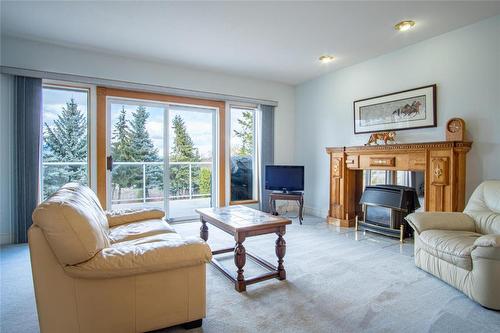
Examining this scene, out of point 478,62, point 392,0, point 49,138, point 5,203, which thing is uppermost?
point 392,0

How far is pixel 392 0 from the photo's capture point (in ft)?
8.47

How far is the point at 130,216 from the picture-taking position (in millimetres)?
2764

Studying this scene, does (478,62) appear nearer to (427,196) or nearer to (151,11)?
(427,196)

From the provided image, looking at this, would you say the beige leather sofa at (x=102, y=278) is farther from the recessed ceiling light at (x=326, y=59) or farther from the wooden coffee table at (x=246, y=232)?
the recessed ceiling light at (x=326, y=59)

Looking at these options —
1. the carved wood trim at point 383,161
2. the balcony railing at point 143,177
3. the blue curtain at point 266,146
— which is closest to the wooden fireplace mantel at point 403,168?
the carved wood trim at point 383,161

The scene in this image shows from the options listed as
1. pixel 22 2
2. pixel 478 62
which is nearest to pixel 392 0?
pixel 478 62

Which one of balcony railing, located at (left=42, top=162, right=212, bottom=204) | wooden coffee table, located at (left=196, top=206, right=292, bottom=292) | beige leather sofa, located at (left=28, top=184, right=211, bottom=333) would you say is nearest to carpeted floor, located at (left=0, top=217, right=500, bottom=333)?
wooden coffee table, located at (left=196, top=206, right=292, bottom=292)

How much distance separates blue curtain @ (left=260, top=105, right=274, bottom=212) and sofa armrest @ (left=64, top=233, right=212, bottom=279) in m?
3.51

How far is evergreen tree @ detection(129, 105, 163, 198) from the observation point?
4.27m

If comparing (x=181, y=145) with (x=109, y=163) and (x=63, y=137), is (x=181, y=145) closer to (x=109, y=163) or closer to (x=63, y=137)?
(x=109, y=163)

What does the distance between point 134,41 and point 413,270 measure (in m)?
4.07

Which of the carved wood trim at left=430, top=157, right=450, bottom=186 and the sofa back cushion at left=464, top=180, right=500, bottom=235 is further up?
the carved wood trim at left=430, top=157, right=450, bottom=186

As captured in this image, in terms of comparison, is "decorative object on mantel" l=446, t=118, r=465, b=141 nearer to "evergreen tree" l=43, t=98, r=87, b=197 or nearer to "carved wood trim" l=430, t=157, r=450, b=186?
"carved wood trim" l=430, t=157, r=450, b=186

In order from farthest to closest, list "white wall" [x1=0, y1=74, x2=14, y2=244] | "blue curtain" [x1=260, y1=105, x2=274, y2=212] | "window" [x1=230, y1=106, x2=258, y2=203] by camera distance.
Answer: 1. "blue curtain" [x1=260, y1=105, x2=274, y2=212]
2. "window" [x1=230, y1=106, x2=258, y2=203]
3. "white wall" [x1=0, y1=74, x2=14, y2=244]
